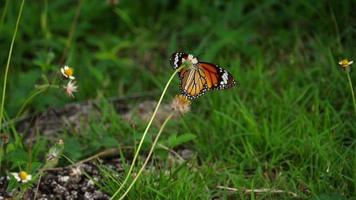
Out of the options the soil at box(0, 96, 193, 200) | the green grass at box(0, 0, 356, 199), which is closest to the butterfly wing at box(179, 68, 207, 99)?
the green grass at box(0, 0, 356, 199)

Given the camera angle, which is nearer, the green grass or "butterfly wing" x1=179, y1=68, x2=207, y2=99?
"butterfly wing" x1=179, y1=68, x2=207, y2=99

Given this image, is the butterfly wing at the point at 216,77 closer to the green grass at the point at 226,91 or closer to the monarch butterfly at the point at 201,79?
the monarch butterfly at the point at 201,79

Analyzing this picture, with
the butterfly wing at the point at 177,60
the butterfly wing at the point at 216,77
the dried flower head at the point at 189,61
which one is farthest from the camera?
the butterfly wing at the point at 216,77

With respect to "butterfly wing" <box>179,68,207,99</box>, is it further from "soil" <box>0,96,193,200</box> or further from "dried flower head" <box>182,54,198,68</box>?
"soil" <box>0,96,193,200</box>

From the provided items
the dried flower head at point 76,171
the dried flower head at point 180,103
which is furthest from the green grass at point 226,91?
the dried flower head at point 180,103

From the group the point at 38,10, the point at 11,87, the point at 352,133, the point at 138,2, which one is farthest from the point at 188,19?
the point at 352,133

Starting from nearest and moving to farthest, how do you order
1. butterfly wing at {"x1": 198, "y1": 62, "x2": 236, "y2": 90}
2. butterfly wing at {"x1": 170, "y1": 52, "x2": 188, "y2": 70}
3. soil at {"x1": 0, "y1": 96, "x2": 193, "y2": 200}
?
butterfly wing at {"x1": 170, "y1": 52, "x2": 188, "y2": 70} < butterfly wing at {"x1": 198, "y1": 62, "x2": 236, "y2": 90} < soil at {"x1": 0, "y1": 96, "x2": 193, "y2": 200}
